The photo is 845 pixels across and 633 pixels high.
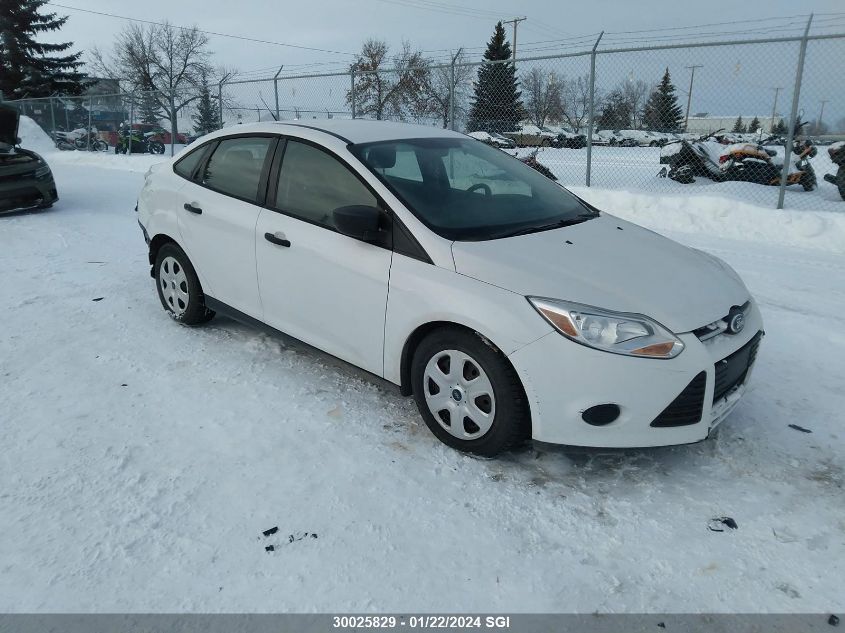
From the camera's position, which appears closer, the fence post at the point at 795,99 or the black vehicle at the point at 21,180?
the fence post at the point at 795,99

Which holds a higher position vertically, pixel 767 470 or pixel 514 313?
pixel 514 313

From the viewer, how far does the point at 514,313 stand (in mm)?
2773

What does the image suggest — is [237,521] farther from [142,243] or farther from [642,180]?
[642,180]

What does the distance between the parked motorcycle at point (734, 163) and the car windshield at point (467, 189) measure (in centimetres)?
869

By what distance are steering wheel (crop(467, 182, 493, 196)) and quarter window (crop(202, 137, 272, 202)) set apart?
53.8 inches

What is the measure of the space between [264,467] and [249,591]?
0.80 meters

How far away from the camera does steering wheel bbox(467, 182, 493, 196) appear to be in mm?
3748

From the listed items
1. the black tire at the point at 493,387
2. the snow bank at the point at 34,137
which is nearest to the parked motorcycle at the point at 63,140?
the snow bank at the point at 34,137

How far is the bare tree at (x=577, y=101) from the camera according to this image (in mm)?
10711

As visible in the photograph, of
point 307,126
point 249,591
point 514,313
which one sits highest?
point 307,126

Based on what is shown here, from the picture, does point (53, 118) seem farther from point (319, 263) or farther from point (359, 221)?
point (359, 221)

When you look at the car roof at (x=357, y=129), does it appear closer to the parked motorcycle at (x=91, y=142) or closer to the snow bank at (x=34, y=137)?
the parked motorcycle at (x=91, y=142)

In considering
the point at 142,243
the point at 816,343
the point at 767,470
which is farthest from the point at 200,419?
the point at 142,243
